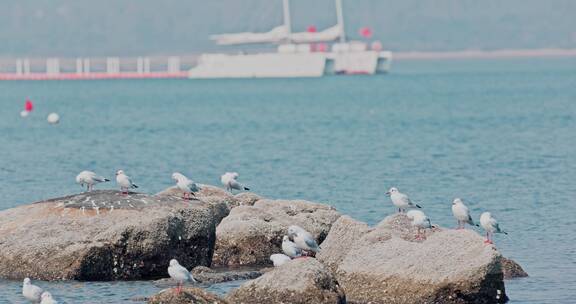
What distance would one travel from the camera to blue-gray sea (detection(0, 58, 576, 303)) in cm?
2534

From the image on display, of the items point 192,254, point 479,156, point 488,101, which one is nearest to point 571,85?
point 488,101

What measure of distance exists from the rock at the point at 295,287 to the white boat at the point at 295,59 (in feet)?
548

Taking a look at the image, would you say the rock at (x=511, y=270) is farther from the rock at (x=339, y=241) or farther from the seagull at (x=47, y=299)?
the seagull at (x=47, y=299)

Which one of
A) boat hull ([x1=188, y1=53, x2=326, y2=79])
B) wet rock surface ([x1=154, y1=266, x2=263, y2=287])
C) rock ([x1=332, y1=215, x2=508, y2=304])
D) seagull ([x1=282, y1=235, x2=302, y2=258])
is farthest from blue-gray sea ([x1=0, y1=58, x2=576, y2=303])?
boat hull ([x1=188, y1=53, x2=326, y2=79])

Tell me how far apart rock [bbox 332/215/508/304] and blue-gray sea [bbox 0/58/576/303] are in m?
1.41

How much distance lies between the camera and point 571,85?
134m

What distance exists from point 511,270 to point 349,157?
28.1 m

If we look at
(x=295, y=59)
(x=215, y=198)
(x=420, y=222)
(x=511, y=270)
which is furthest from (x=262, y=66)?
(x=420, y=222)

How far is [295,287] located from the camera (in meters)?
17.3

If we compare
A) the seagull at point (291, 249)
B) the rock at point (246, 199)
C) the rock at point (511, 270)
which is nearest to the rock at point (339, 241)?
the seagull at point (291, 249)

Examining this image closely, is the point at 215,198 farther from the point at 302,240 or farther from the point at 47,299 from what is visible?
the point at 47,299

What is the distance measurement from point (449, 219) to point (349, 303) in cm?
1069

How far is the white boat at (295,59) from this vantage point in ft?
612

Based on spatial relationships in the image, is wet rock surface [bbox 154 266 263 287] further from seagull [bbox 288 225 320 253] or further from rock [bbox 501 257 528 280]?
rock [bbox 501 257 528 280]
